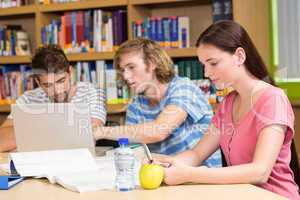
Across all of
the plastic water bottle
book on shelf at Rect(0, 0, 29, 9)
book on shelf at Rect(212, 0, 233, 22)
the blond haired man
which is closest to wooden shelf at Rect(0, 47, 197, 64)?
book on shelf at Rect(212, 0, 233, 22)

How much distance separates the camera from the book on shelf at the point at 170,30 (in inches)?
144

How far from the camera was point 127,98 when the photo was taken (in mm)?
3846

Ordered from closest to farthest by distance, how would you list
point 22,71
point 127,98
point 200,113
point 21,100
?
point 200,113 < point 21,100 < point 127,98 < point 22,71

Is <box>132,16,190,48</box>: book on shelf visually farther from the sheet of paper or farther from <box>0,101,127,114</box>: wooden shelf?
the sheet of paper

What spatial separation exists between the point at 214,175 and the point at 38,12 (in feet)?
8.97

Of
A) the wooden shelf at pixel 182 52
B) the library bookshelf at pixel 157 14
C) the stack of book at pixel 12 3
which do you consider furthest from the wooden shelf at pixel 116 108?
the stack of book at pixel 12 3

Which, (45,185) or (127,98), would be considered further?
Answer: (127,98)

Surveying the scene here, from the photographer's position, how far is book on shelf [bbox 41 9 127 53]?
3822 millimetres

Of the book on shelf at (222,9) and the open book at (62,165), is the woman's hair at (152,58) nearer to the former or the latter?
the open book at (62,165)

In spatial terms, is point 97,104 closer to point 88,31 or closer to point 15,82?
point 88,31

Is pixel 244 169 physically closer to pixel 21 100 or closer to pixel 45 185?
pixel 45 185

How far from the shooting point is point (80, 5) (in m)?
3.86

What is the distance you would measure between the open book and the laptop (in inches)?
4.4

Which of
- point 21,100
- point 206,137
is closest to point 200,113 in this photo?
point 206,137
